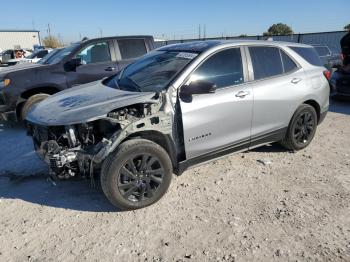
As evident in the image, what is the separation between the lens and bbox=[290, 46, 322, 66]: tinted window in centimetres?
531

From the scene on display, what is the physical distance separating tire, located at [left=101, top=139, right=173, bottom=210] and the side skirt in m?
0.28

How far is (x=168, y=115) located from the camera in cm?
386

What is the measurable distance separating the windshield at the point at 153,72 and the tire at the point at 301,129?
1964 mm

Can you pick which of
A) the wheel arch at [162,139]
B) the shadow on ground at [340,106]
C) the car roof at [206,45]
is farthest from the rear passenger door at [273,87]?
the shadow on ground at [340,106]

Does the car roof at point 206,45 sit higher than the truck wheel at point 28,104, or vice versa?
the car roof at point 206,45

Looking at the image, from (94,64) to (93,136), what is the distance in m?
4.36

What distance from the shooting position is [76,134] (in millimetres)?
3688

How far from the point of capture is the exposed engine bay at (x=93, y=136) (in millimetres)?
3584

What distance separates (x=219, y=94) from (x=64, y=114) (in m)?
1.80

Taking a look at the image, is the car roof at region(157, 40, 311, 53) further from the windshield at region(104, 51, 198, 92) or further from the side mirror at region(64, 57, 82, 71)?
the side mirror at region(64, 57, 82, 71)

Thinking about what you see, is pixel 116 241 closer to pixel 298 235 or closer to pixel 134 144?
pixel 134 144

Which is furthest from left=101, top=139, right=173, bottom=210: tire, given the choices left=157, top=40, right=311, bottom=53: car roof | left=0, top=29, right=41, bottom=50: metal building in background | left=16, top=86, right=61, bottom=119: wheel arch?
left=0, top=29, right=41, bottom=50: metal building in background

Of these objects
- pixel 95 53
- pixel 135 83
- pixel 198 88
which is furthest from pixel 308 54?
pixel 95 53

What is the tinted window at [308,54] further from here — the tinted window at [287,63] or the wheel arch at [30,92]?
the wheel arch at [30,92]
